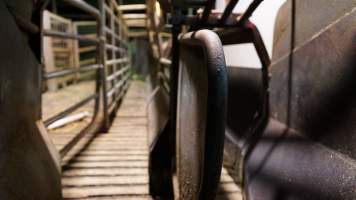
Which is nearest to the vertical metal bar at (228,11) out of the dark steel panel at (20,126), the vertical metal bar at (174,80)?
the vertical metal bar at (174,80)

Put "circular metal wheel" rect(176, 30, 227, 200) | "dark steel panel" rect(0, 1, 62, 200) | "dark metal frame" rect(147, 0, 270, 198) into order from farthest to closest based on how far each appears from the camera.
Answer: "dark metal frame" rect(147, 0, 270, 198) < "dark steel panel" rect(0, 1, 62, 200) < "circular metal wheel" rect(176, 30, 227, 200)

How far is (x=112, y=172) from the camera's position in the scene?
4.92ft

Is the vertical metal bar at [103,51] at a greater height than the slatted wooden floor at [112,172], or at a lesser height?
greater

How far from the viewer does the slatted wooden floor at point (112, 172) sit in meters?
1.30

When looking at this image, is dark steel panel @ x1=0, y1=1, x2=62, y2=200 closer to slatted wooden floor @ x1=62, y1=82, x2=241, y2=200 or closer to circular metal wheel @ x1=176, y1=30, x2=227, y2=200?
slatted wooden floor @ x1=62, y1=82, x2=241, y2=200

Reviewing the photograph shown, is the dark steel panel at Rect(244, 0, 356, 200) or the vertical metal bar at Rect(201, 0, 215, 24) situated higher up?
the vertical metal bar at Rect(201, 0, 215, 24)

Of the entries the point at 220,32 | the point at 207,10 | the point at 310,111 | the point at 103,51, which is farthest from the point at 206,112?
the point at 103,51

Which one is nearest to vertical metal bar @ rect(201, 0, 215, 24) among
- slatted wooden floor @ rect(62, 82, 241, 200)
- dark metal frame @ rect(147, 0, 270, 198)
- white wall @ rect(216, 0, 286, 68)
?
dark metal frame @ rect(147, 0, 270, 198)

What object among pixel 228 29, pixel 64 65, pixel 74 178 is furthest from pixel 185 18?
pixel 64 65

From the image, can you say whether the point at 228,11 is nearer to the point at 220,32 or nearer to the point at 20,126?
the point at 220,32

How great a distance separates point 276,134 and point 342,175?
1.55 ft

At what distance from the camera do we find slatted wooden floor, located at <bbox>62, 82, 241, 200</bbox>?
4.27 feet

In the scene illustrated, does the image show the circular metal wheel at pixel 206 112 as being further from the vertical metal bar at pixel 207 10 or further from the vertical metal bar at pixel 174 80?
the vertical metal bar at pixel 174 80

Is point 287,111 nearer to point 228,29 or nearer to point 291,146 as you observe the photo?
point 291,146
